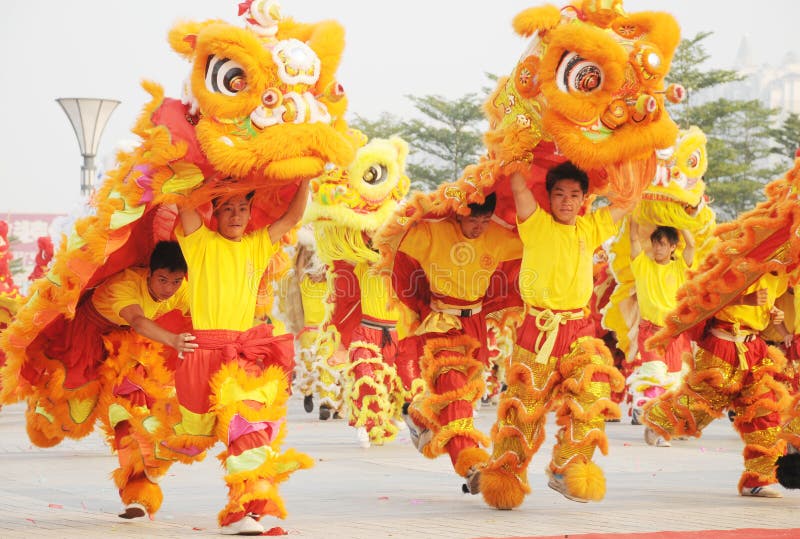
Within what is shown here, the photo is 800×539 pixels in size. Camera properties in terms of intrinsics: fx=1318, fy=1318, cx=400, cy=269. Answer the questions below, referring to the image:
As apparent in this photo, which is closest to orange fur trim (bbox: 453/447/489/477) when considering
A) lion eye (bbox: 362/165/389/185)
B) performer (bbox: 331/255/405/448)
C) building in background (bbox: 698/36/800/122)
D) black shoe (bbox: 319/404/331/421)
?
performer (bbox: 331/255/405/448)

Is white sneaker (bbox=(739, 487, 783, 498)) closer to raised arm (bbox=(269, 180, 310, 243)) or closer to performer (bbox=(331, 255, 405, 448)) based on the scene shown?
raised arm (bbox=(269, 180, 310, 243))

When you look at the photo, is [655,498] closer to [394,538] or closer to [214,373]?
[394,538]

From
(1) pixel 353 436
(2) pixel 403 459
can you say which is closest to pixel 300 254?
(1) pixel 353 436

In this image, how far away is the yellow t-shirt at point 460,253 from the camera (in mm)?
8312

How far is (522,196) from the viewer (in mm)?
7570

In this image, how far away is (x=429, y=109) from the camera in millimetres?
35562

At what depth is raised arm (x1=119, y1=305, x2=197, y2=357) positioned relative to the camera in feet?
21.7

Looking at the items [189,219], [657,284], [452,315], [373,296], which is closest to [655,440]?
[657,284]

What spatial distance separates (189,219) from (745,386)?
12.2 feet

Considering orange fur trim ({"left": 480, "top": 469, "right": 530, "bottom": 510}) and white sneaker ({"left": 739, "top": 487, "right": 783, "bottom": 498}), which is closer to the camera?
orange fur trim ({"left": 480, "top": 469, "right": 530, "bottom": 510})

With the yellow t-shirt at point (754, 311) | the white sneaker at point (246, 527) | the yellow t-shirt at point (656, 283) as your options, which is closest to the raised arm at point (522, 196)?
the yellow t-shirt at point (754, 311)

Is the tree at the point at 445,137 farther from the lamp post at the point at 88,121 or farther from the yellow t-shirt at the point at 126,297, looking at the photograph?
the yellow t-shirt at the point at 126,297

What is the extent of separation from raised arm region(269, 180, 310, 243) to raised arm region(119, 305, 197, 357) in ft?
2.36

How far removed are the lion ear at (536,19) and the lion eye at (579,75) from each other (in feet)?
0.87
